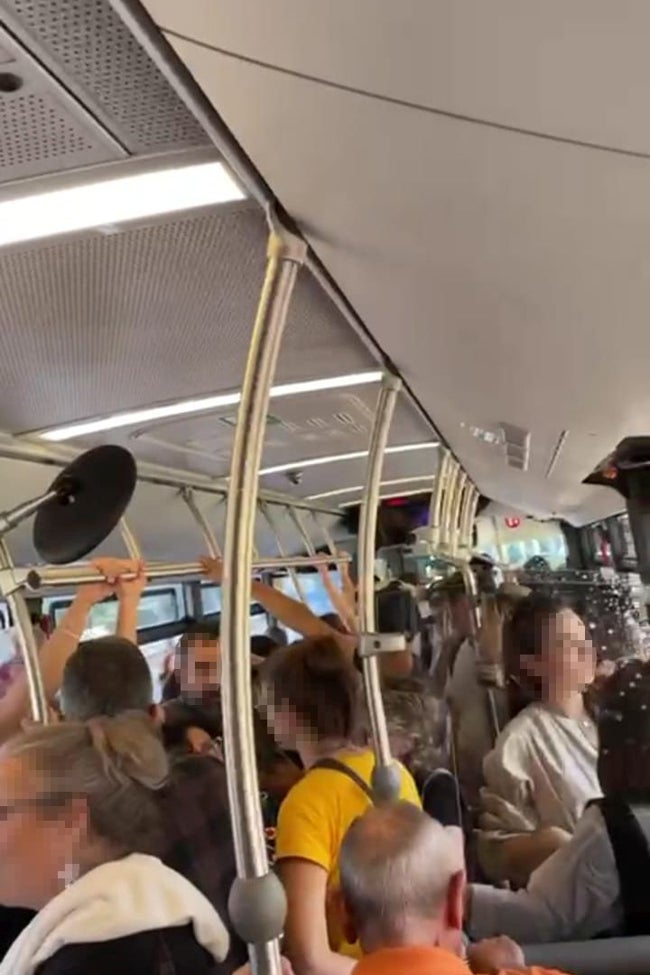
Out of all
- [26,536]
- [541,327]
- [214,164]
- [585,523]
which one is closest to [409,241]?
[214,164]

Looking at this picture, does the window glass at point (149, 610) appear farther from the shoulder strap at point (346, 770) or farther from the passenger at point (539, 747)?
the shoulder strap at point (346, 770)

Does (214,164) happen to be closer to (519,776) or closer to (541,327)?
(541,327)

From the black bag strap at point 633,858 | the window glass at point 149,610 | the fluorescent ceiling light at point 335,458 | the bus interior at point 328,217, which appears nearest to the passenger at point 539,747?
the black bag strap at point 633,858

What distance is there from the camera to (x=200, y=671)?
9.82ft

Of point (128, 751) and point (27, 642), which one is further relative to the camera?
point (27, 642)

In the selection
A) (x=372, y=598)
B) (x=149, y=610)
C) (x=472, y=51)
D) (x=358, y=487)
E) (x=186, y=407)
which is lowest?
(x=372, y=598)

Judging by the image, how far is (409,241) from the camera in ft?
4.10

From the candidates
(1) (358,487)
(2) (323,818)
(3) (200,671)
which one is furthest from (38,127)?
(1) (358,487)

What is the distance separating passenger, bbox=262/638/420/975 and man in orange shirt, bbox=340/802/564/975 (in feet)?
0.69

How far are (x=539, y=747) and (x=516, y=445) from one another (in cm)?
109

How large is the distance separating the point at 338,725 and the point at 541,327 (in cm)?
98

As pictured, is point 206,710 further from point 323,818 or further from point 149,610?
point 149,610

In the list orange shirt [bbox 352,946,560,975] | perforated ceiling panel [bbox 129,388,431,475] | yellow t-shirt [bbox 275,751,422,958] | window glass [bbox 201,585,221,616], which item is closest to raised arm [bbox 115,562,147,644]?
perforated ceiling panel [bbox 129,388,431,475]

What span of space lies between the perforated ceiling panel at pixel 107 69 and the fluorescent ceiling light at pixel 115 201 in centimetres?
9
